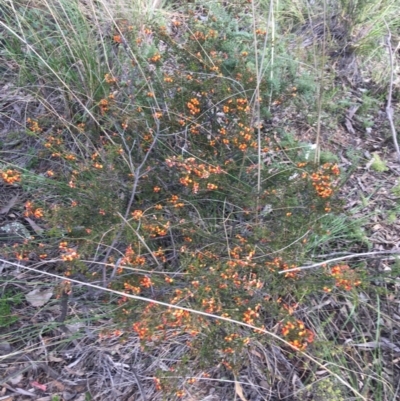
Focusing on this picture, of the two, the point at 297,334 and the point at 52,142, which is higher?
the point at 52,142

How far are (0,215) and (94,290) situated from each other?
768mm

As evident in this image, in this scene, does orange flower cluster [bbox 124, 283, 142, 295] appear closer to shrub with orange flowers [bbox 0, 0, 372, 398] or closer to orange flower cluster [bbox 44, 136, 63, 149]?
shrub with orange flowers [bbox 0, 0, 372, 398]

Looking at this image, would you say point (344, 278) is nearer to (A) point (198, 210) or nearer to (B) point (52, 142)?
(A) point (198, 210)

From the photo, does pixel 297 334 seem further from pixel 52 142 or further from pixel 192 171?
pixel 52 142

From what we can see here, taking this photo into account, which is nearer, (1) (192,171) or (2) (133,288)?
(2) (133,288)

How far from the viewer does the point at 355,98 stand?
3.12m

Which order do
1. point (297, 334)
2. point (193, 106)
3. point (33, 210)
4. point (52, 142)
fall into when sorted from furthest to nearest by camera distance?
point (52, 142) < point (193, 106) < point (33, 210) < point (297, 334)

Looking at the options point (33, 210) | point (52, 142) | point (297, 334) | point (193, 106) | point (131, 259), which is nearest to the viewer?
point (297, 334)

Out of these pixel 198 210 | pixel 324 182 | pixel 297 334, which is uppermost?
pixel 324 182

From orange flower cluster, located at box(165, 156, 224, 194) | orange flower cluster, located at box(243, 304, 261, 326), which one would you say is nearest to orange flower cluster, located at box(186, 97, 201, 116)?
orange flower cluster, located at box(165, 156, 224, 194)

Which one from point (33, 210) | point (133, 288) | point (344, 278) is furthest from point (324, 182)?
point (33, 210)

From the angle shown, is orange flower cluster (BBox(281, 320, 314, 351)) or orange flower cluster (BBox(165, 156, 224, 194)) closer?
orange flower cluster (BBox(281, 320, 314, 351))

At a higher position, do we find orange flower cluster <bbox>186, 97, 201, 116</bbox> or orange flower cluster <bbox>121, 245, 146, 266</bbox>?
orange flower cluster <bbox>186, 97, 201, 116</bbox>

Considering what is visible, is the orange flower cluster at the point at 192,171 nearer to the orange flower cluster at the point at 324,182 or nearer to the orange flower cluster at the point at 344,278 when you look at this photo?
the orange flower cluster at the point at 324,182
